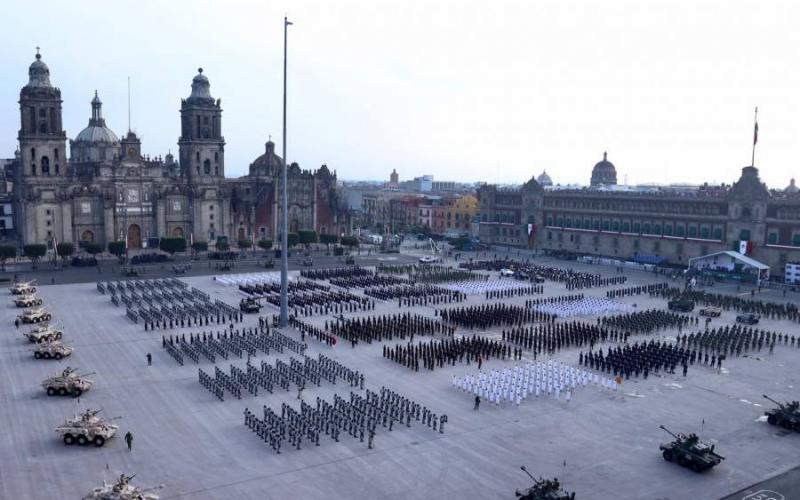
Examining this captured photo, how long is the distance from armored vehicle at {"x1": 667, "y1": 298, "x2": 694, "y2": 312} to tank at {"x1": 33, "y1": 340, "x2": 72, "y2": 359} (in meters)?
42.3

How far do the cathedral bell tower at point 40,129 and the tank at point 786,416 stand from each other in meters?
73.9

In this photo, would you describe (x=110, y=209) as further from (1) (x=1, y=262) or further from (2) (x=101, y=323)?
(2) (x=101, y=323)

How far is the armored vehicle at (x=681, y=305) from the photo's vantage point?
2042 inches

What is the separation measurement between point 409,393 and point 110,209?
59884mm

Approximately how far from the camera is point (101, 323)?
4409 cm

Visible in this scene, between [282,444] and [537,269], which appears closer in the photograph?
[282,444]

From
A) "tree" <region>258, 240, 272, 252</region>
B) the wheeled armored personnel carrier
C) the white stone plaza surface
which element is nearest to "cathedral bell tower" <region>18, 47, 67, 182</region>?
"tree" <region>258, 240, 272, 252</region>

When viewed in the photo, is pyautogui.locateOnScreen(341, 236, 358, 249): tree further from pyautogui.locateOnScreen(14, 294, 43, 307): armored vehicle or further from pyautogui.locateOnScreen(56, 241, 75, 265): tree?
pyautogui.locateOnScreen(14, 294, 43, 307): armored vehicle

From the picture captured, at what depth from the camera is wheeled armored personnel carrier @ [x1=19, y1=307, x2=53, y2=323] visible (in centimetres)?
4322

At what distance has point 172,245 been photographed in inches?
2987

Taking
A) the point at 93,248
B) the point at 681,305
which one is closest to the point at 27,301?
the point at 93,248

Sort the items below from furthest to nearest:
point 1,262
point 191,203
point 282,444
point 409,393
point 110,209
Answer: point 191,203 → point 110,209 → point 1,262 → point 409,393 → point 282,444

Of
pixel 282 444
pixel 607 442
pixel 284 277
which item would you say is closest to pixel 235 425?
pixel 282 444

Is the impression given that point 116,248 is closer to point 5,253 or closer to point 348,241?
point 5,253
